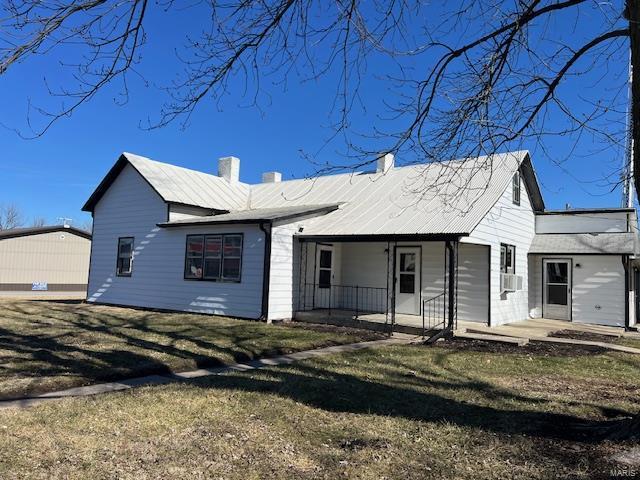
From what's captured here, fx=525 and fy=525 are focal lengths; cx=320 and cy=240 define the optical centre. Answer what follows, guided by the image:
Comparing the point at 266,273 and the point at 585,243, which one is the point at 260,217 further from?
the point at 585,243

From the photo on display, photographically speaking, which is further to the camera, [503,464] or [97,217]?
[97,217]

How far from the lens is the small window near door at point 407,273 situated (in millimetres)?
15547

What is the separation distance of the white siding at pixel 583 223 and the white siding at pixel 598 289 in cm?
139

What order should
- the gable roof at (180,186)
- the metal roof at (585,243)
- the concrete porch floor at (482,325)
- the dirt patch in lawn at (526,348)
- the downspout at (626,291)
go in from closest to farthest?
the dirt patch in lawn at (526,348) < the concrete porch floor at (482,325) < the downspout at (626,291) < the metal roof at (585,243) < the gable roof at (180,186)

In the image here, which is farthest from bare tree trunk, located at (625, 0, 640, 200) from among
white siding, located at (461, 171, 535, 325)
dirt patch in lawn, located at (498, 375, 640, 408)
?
white siding, located at (461, 171, 535, 325)

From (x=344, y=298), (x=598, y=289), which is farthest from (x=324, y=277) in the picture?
(x=598, y=289)

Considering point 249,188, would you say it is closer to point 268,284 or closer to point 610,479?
point 268,284

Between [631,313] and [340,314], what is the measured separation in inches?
376

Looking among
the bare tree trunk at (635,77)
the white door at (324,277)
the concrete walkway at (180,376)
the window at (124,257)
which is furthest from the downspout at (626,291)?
the window at (124,257)

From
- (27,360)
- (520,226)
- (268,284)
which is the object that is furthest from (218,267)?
(520,226)

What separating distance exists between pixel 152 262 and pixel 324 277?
5870 mm

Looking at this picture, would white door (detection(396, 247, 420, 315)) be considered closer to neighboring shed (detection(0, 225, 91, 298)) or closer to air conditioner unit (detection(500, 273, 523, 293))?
air conditioner unit (detection(500, 273, 523, 293))

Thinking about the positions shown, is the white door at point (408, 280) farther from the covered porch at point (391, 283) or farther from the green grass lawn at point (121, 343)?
the green grass lawn at point (121, 343)

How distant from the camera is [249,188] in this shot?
22391 mm
